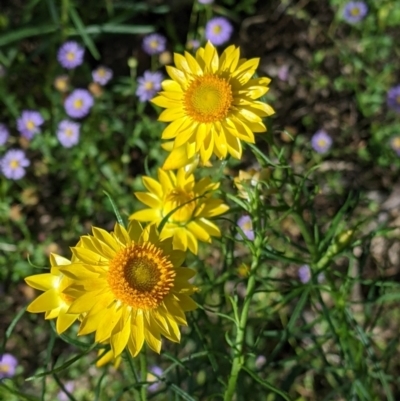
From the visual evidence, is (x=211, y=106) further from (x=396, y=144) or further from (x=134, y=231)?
(x=396, y=144)

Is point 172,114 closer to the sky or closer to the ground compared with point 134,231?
closer to the sky

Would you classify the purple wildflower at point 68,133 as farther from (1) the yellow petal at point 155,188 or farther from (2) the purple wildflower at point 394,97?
(2) the purple wildflower at point 394,97

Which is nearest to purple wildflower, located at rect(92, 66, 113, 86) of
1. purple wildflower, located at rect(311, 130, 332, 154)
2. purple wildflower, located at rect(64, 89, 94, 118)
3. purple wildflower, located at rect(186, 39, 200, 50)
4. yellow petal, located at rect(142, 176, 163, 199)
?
purple wildflower, located at rect(64, 89, 94, 118)

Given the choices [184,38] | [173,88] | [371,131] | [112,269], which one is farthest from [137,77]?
[112,269]

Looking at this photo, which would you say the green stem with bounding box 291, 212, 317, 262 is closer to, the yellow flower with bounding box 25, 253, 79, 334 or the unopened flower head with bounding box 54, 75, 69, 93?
the yellow flower with bounding box 25, 253, 79, 334

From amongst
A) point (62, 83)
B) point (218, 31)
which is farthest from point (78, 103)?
point (218, 31)

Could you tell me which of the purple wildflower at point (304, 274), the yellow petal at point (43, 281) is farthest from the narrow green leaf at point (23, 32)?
the yellow petal at point (43, 281)
